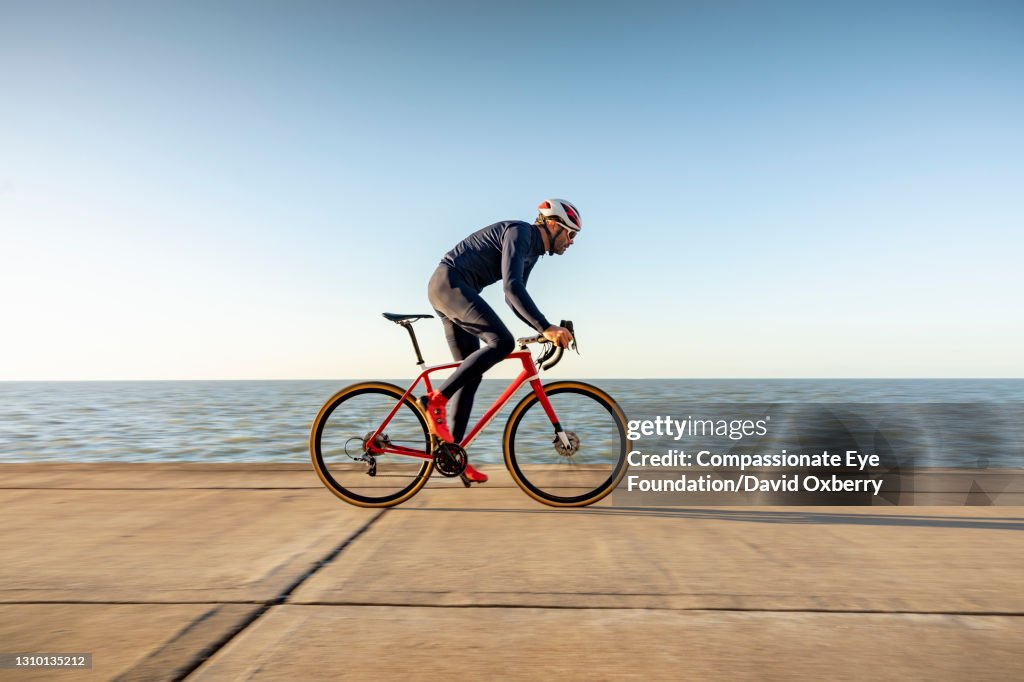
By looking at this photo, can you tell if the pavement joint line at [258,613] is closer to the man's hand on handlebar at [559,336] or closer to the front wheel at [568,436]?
the front wheel at [568,436]

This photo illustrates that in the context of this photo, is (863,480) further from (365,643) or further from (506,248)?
(365,643)

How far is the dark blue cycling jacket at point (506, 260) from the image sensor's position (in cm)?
446

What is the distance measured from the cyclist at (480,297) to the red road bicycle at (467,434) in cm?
11

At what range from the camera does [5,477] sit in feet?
18.2

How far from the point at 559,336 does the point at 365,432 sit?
1426 mm

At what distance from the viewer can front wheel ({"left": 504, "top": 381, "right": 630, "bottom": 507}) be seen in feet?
15.0

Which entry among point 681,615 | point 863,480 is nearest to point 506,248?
point 681,615

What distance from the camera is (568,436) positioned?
181 inches

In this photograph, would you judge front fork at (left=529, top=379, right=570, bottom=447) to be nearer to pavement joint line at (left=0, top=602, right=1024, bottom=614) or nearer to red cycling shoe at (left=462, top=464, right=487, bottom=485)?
red cycling shoe at (left=462, top=464, right=487, bottom=485)

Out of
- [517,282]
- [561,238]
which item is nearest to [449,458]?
[517,282]

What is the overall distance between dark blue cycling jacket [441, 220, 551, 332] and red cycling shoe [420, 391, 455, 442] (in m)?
0.72

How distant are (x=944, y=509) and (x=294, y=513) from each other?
4.00m

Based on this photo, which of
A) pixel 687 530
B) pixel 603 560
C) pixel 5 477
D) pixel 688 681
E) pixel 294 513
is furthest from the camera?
pixel 5 477

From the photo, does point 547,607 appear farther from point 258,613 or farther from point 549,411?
point 549,411
